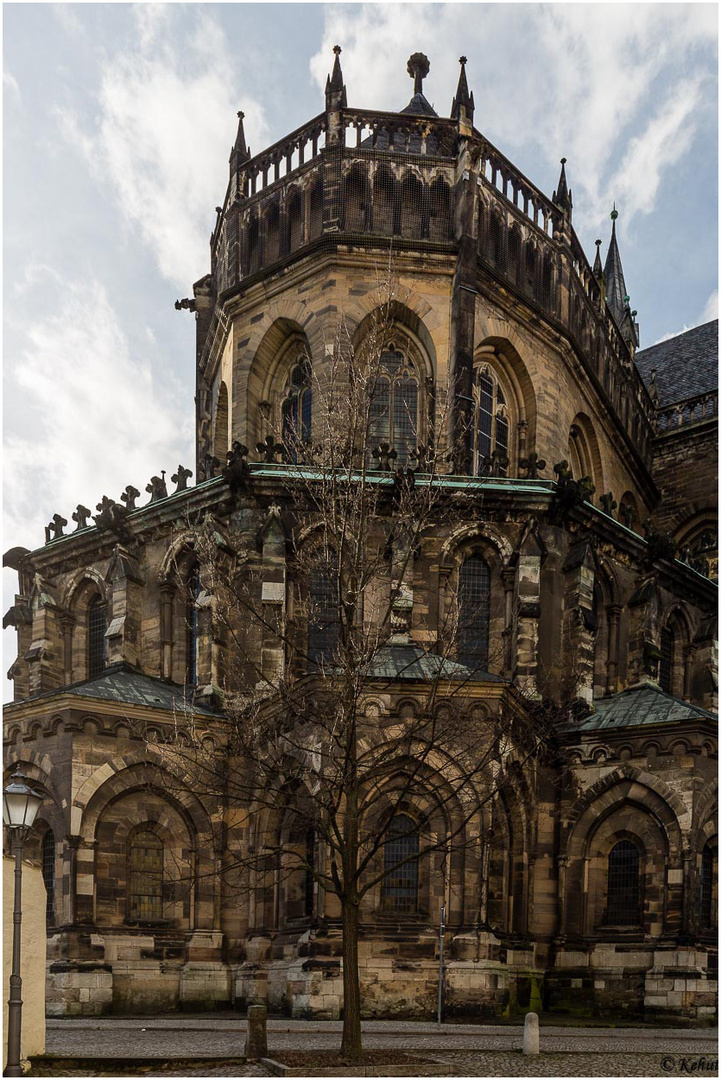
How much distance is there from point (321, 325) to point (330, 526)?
15.3 m

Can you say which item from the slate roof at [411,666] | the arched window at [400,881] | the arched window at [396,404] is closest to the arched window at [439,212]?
the arched window at [396,404]

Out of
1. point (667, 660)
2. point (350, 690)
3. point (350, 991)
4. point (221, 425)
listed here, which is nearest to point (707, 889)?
point (667, 660)

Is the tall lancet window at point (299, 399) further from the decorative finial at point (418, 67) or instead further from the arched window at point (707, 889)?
the arched window at point (707, 889)

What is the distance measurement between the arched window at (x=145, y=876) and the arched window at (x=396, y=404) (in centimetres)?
1174

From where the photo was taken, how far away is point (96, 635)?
110ft

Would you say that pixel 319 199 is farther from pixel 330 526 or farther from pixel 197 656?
pixel 330 526

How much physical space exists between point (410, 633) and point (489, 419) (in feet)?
26.3

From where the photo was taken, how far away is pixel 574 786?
28.4 meters

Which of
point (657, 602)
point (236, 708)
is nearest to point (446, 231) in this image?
point (657, 602)

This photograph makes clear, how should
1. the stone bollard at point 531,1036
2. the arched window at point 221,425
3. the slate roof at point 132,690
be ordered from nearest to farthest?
the stone bollard at point 531,1036
the slate roof at point 132,690
the arched window at point 221,425

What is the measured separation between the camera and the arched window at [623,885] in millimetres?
27328

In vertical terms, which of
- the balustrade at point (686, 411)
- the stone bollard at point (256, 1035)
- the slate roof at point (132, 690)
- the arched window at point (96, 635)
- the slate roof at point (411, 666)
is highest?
the balustrade at point (686, 411)

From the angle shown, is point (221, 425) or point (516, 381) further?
point (221, 425)

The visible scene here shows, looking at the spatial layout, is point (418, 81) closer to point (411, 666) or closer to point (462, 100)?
point (462, 100)
